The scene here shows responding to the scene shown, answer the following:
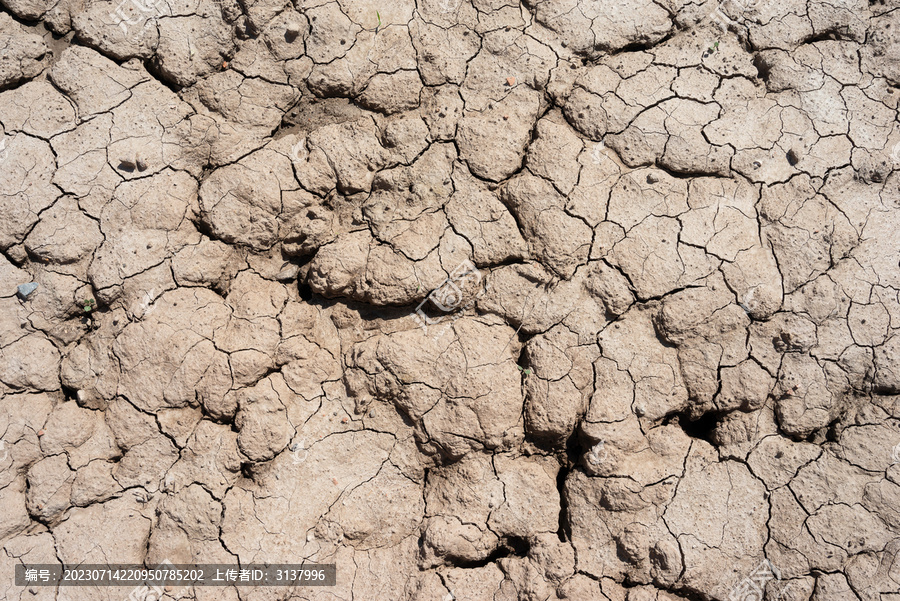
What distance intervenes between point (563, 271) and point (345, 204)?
3.50ft

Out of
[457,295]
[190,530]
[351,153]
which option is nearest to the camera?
[190,530]

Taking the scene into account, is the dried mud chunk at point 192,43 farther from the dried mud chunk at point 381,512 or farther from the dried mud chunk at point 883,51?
the dried mud chunk at point 883,51

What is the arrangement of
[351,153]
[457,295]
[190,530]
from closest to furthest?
[190,530] → [457,295] → [351,153]

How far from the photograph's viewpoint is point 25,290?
2.55 meters

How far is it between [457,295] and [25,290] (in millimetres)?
1978

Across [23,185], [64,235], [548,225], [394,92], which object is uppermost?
[394,92]

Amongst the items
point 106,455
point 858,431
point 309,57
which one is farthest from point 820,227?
point 106,455

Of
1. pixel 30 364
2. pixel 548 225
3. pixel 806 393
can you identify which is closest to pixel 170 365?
pixel 30 364

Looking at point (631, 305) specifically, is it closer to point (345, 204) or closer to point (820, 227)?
point (820, 227)

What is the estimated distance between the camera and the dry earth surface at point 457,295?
241 cm

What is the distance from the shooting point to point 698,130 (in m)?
2.63

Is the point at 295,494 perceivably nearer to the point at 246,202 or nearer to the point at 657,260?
the point at 246,202

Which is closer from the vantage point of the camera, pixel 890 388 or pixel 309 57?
pixel 890 388

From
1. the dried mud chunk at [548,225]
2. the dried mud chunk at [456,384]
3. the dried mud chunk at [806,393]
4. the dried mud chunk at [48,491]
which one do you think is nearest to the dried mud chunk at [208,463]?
the dried mud chunk at [48,491]
